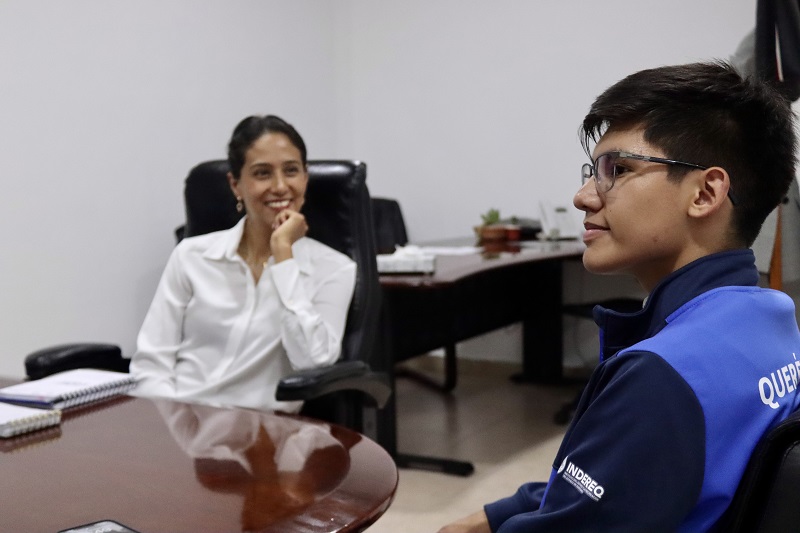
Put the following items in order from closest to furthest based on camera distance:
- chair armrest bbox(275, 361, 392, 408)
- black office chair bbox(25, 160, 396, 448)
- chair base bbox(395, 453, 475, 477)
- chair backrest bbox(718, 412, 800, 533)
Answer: chair backrest bbox(718, 412, 800, 533) < chair armrest bbox(275, 361, 392, 408) < black office chair bbox(25, 160, 396, 448) < chair base bbox(395, 453, 475, 477)

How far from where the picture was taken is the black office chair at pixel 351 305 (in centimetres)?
207

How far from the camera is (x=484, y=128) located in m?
4.86

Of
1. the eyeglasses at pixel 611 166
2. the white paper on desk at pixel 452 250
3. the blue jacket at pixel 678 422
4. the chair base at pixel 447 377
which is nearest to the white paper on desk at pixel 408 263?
the white paper on desk at pixel 452 250

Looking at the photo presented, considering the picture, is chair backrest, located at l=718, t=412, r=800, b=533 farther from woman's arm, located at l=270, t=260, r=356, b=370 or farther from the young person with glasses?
woman's arm, located at l=270, t=260, r=356, b=370

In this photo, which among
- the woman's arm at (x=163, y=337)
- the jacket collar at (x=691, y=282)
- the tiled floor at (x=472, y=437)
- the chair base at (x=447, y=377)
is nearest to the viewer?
the jacket collar at (x=691, y=282)

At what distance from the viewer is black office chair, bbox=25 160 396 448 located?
6.81 feet

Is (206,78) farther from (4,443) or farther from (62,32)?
(4,443)

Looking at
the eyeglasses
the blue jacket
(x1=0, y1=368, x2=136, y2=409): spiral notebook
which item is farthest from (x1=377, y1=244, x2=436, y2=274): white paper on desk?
the blue jacket

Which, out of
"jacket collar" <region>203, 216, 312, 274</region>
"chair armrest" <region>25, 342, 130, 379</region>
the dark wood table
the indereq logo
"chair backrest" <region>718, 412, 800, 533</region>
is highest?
"chair backrest" <region>718, 412, 800, 533</region>

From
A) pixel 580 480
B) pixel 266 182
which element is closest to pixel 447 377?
pixel 266 182

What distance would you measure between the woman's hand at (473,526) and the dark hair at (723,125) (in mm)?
501

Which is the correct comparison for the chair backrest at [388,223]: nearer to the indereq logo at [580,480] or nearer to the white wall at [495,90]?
the white wall at [495,90]

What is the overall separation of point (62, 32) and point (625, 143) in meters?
2.99

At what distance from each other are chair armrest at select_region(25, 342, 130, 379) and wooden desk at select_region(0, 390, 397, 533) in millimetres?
648
